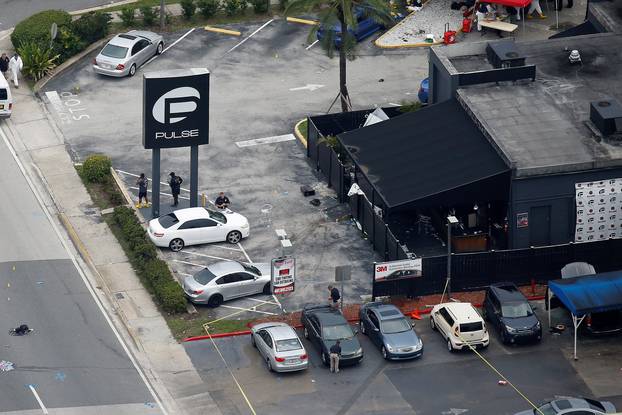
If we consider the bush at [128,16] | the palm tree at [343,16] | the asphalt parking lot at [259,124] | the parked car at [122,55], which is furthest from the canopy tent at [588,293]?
the bush at [128,16]

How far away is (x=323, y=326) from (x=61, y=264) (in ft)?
43.2

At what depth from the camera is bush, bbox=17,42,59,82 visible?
82188 mm

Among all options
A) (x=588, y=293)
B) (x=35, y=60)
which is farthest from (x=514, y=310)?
(x=35, y=60)

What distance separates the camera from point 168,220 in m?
67.0

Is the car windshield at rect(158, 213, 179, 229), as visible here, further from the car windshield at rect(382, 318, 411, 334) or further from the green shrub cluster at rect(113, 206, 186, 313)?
→ the car windshield at rect(382, 318, 411, 334)

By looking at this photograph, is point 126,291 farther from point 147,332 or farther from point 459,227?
point 459,227

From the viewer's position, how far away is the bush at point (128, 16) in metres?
88.3

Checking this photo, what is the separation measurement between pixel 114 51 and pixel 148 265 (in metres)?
21.9

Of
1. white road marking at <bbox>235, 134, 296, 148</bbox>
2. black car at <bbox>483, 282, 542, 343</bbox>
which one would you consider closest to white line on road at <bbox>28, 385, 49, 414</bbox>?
black car at <bbox>483, 282, 542, 343</bbox>

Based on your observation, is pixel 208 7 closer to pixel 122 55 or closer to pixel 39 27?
pixel 122 55

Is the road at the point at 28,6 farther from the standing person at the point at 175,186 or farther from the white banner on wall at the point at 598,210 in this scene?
the white banner on wall at the point at 598,210

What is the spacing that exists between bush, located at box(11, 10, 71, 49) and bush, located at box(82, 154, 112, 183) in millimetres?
13475

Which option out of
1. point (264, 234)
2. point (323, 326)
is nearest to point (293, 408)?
point (323, 326)

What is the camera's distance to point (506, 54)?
72.1 metres
